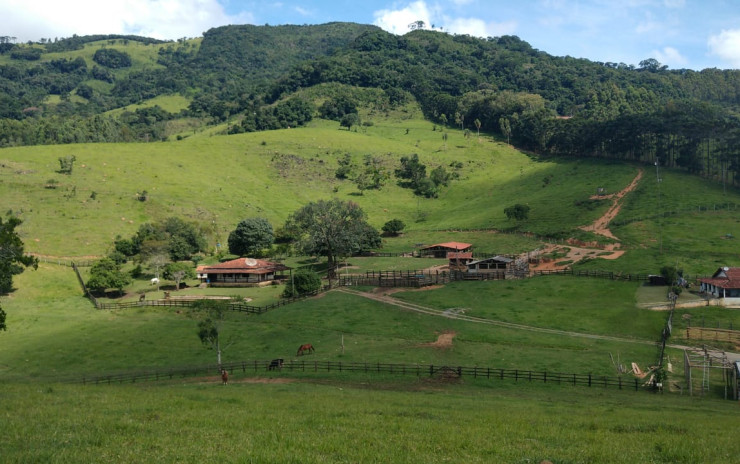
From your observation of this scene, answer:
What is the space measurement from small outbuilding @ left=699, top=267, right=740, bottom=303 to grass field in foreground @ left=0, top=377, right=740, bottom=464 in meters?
34.5

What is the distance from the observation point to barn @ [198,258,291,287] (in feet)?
278

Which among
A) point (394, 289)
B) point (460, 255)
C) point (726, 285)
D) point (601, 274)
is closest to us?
point (726, 285)

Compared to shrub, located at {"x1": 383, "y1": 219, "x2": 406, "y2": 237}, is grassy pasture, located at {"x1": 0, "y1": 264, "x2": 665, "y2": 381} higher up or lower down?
lower down

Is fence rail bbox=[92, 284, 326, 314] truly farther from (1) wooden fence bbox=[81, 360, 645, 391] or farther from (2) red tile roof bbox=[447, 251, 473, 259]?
(2) red tile roof bbox=[447, 251, 473, 259]

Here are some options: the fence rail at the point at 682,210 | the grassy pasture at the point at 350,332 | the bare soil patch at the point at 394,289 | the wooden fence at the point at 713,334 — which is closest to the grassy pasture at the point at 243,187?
the fence rail at the point at 682,210

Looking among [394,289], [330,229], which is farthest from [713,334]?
[330,229]

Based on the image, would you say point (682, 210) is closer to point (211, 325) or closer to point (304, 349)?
point (304, 349)

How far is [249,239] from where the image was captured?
101000 millimetres

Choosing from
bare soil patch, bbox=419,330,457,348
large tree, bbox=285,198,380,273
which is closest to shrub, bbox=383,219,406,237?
large tree, bbox=285,198,380,273

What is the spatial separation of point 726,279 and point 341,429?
194ft

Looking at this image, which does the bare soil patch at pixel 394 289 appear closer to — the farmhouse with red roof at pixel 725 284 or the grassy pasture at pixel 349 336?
the grassy pasture at pixel 349 336

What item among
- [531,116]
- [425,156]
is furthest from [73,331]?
[531,116]

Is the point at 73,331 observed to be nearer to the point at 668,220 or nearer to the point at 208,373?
the point at 208,373

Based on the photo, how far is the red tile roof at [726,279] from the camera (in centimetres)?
5934
